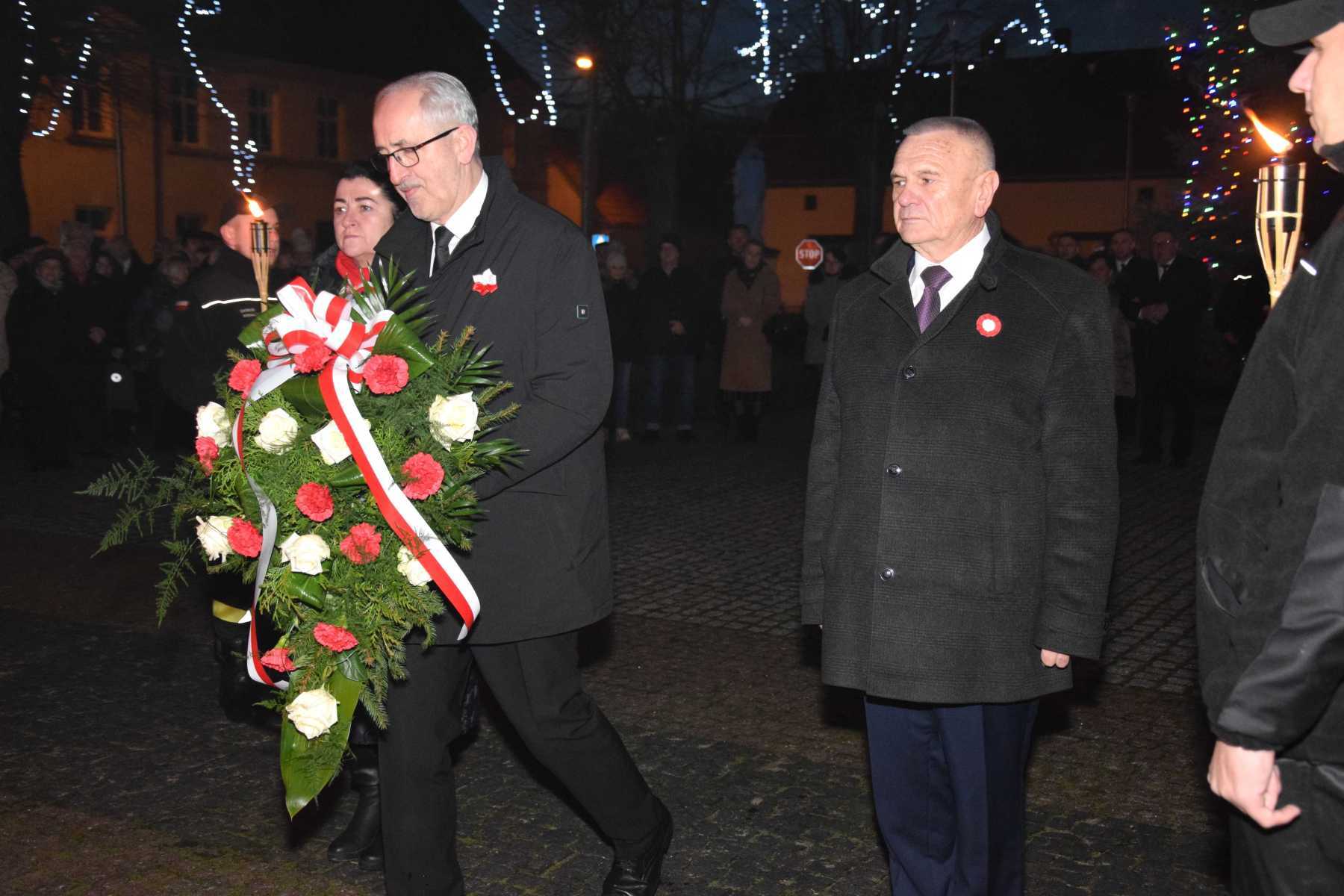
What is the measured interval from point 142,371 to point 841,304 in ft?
41.7

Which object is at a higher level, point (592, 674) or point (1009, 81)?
point (1009, 81)

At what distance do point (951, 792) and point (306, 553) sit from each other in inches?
67.4

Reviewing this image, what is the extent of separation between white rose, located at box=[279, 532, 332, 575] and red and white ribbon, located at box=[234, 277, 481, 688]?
0.15 m

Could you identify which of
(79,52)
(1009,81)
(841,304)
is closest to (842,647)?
(841,304)

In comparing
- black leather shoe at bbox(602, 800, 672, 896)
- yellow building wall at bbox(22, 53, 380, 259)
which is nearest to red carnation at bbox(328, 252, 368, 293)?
black leather shoe at bbox(602, 800, 672, 896)

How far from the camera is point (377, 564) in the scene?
3.28 metres

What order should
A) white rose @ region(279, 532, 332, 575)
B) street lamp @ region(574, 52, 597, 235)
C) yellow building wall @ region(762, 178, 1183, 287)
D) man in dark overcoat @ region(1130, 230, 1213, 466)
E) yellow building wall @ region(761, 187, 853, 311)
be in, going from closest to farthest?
white rose @ region(279, 532, 332, 575) → man in dark overcoat @ region(1130, 230, 1213, 466) → street lamp @ region(574, 52, 597, 235) → yellow building wall @ region(762, 178, 1183, 287) → yellow building wall @ region(761, 187, 853, 311)

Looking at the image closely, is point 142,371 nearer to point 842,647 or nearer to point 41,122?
point 842,647

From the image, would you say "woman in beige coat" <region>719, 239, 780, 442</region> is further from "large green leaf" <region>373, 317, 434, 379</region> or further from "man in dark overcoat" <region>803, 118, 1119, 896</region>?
"large green leaf" <region>373, 317, 434, 379</region>

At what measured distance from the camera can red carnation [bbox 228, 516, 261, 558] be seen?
11.0 ft

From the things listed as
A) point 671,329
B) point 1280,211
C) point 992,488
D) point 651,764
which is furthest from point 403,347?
point 671,329

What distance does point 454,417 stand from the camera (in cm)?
326

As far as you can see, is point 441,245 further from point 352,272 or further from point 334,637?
point 334,637

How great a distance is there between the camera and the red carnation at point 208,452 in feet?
11.3
